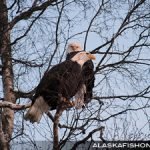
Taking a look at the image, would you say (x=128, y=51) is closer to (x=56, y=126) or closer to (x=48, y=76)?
(x=48, y=76)

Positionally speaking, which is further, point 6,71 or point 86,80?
point 6,71

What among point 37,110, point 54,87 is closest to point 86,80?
point 54,87

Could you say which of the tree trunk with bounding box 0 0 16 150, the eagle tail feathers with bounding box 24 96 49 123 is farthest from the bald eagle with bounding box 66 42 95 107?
the tree trunk with bounding box 0 0 16 150

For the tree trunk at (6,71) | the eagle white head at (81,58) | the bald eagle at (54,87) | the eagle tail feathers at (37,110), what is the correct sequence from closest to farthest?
the bald eagle at (54,87)
the eagle tail feathers at (37,110)
the eagle white head at (81,58)
the tree trunk at (6,71)

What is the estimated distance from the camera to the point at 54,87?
5.35 m

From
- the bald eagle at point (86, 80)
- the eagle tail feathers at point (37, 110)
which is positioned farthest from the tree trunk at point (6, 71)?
the eagle tail feathers at point (37, 110)

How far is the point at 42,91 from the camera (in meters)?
5.65

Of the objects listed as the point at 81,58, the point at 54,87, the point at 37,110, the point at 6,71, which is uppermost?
the point at 6,71

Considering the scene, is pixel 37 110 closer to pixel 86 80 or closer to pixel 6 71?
pixel 86 80

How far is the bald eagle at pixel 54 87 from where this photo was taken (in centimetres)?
523

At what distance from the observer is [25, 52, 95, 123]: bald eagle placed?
523 cm

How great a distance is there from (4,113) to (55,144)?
8.90 feet

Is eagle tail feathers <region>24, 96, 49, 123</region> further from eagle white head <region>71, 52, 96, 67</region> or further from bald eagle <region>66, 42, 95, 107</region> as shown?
eagle white head <region>71, 52, 96, 67</region>

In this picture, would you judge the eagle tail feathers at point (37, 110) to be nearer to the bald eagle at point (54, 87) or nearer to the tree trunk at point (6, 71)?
the bald eagle at point (54, 87)
